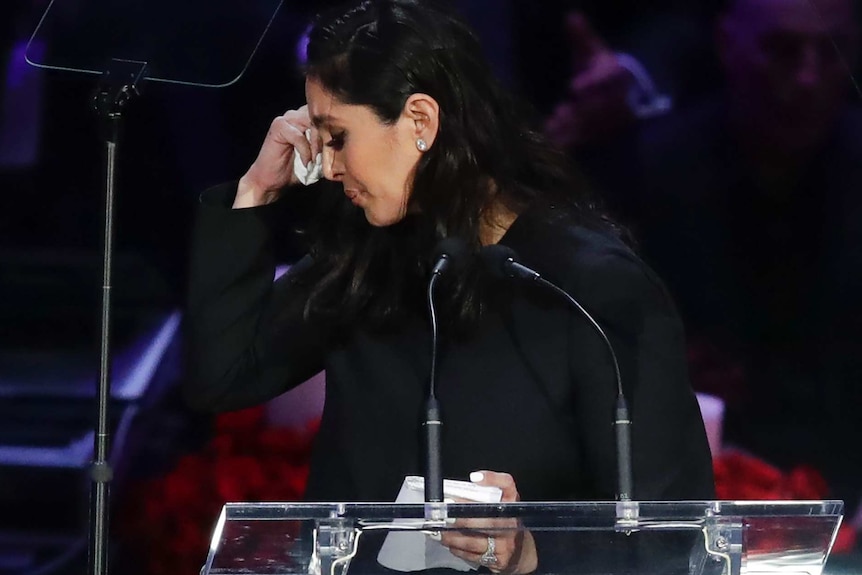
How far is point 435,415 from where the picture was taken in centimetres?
160

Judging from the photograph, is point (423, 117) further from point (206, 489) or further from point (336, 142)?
point (206, 489)

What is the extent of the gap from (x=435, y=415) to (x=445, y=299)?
502mm

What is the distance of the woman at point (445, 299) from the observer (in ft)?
6.59

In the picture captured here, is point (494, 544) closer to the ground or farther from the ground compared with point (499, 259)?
closer to the ground

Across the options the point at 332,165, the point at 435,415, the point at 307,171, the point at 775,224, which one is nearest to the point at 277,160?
the point at 307,171

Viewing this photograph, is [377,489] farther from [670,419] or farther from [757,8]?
[757,8]

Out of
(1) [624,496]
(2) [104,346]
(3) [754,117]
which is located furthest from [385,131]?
(3) [754,117]

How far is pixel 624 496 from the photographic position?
1524 millimetres

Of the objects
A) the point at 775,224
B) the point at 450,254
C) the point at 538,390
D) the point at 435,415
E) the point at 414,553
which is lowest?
the point at 414,553

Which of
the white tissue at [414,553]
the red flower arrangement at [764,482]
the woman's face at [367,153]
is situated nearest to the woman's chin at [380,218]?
the woman's face at [367,153]

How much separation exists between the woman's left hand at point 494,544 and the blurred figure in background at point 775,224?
162 centimetres

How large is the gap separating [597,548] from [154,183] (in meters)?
1.66

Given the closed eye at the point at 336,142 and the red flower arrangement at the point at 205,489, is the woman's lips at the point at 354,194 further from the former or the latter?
the red flower arrangement at the point at 205,489

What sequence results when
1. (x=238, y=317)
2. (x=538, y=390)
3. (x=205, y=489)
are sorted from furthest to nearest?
(x=205, y=489) → (x=238, y=317) → (x=538, y=390)
